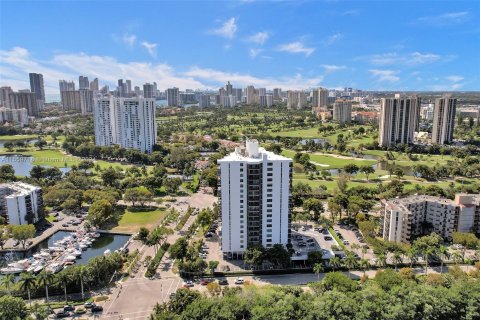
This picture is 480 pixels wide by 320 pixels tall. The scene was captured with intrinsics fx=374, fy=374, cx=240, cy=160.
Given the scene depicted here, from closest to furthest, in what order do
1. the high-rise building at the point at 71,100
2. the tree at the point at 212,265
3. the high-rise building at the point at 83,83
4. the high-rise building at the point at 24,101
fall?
1. the tree at the point at 212,265
2. the high-rise building at the point at 24,101
3. the high-rise building at the point at 71,100
4. the high-rise building at the point at 83,83

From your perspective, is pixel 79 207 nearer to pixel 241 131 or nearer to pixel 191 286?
pixel 191 286

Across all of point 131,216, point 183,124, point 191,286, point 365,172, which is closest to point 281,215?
point 191,286

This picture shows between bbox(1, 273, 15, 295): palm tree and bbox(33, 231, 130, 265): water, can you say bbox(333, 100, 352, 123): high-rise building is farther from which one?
bbox(1, 273, 15, 295): palm tree

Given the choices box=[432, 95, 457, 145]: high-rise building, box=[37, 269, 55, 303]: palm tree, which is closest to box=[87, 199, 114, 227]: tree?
box=[37, 269, 55, 303]: palm tree

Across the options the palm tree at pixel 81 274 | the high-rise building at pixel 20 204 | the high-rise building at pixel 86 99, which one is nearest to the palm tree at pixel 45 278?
the palm tree at pixel 81 274

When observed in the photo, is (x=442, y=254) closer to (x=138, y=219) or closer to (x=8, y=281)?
(x=138, y=219)

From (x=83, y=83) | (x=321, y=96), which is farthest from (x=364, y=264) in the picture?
(x=83, y=83)

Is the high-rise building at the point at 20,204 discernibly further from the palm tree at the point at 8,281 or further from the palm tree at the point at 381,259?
the palm tree at the point at 381,259
